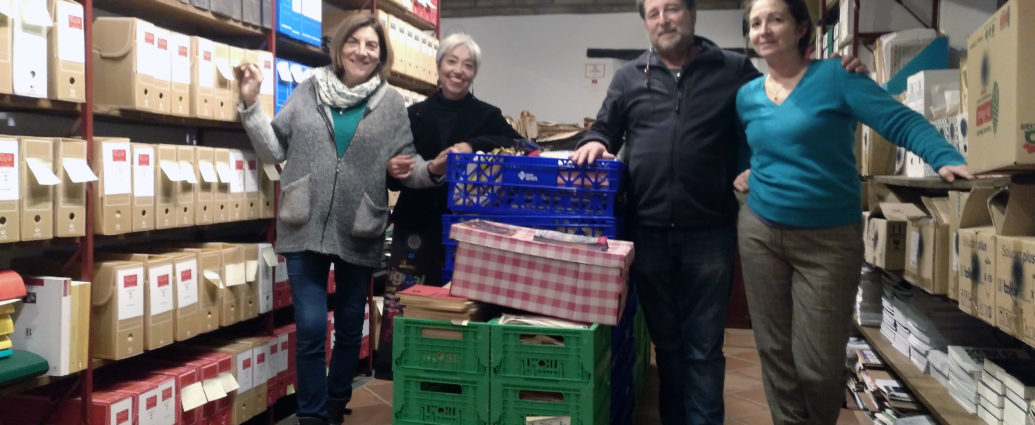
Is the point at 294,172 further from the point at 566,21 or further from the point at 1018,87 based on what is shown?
the point at 566,21

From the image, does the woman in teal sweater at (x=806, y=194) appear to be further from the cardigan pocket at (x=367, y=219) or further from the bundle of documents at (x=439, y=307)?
the cardigan pocket at (x=367, y=219)

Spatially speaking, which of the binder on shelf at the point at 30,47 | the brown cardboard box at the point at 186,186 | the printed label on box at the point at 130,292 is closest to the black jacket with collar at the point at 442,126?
the brown cardboard box at the point at 186,186

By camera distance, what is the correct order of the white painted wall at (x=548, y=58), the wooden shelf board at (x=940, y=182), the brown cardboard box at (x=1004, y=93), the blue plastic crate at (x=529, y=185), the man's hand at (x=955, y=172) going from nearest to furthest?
the brown cardboard box at (x=1004, y=93) < the man's hand at (x=955, y=172) < the wooden shelf board at (x=940, y=182) < the blue plastic crate at (x=529, y=185) < the white painted wall at (x=548, y=58)

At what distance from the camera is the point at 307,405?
8.89ft

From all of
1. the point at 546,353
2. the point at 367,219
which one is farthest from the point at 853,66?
the point at 367,219

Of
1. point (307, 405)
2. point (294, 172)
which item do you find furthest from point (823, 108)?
point (307, 405)

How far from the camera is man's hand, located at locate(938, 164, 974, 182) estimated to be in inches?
68.4

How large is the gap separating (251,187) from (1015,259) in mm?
2540

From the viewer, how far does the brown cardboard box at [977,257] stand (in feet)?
6.50

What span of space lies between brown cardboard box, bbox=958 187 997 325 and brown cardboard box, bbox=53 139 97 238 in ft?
8.06

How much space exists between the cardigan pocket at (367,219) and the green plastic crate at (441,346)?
0.65 metres

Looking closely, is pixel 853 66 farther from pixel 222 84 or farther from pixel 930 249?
pixel 222 84

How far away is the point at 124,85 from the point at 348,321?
1.09m

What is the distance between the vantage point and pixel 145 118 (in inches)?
106
